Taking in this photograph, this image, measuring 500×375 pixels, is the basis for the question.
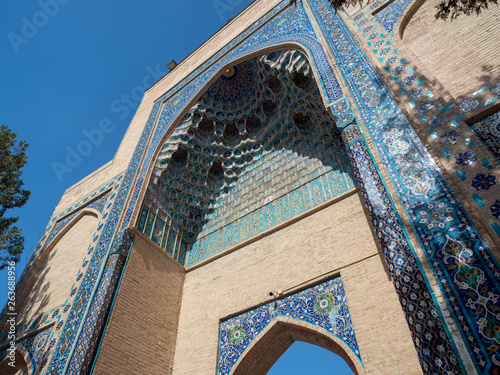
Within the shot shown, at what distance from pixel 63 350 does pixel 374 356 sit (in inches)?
137

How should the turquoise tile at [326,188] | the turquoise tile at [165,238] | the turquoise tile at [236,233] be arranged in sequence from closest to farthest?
the turquoise tile at [326,188] → the turquoise tile at [236,233] → the turquoise tile at [165,238]

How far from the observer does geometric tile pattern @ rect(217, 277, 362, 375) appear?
3.67 m

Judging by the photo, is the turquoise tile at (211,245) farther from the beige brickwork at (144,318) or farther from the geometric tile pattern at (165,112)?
the geometric tile pattern at (165,112)

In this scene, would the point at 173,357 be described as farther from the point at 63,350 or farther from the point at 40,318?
the point at 40,318

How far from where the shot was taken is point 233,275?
508 centimetres

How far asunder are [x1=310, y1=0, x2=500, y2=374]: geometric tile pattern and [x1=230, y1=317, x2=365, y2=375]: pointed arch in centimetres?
197

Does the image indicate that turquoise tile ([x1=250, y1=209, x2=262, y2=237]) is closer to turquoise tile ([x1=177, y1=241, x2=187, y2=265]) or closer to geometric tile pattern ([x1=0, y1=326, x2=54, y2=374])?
turquoise tile ([x1=177, y1=241, x2=187, y2=265])

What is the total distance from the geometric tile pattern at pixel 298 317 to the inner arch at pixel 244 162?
1305mm

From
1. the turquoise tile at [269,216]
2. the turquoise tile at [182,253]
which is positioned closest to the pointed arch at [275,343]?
the turquoise tile at [269,216]

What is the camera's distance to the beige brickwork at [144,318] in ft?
13.8

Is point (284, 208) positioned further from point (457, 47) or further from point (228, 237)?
point (457, 47)

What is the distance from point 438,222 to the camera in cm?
230

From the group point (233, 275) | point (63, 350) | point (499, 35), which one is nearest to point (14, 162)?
point (63, 350)

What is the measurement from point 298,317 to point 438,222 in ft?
7.34
